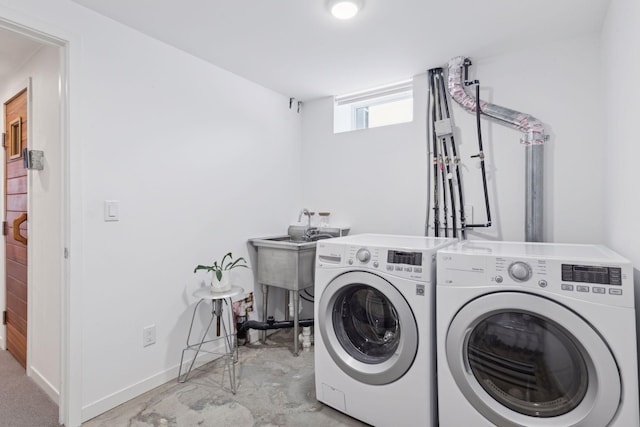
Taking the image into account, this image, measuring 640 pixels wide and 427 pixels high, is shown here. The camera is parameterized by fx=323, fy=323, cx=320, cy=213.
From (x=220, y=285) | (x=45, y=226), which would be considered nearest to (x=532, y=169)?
(x=220, y=285)

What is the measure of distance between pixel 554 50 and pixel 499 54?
1.02ft

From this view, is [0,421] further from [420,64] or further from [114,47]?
[420,64]

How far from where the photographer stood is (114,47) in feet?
5.96

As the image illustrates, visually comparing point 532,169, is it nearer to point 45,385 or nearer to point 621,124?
point 621,124

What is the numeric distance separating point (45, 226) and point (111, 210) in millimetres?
524

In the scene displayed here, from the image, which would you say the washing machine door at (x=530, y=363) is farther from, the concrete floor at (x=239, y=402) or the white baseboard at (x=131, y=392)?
the white baseboard at (x=131, y=392)

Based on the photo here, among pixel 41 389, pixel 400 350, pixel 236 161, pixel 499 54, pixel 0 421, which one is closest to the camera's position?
pixel 400 350

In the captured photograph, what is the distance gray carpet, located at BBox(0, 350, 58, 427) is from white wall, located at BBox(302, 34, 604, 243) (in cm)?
231

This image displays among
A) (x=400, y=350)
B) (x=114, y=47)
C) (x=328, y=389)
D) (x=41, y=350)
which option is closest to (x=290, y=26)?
(x=114, y=47)

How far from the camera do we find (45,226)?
194 cm

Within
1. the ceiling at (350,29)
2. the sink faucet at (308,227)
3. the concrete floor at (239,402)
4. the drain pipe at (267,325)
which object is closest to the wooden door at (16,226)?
the ceiling at (350,29)

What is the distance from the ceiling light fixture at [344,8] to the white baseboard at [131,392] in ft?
7.65

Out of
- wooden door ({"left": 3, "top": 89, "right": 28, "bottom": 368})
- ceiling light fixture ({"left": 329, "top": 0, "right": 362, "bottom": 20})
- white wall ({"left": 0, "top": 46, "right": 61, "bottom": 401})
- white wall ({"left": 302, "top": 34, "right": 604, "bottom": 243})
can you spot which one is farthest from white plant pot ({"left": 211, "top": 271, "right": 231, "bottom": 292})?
ceiling light fixture ({"left": 329, "top": 0, "right": 362, "bottom": 20})

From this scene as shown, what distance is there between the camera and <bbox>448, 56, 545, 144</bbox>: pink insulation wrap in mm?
2057
